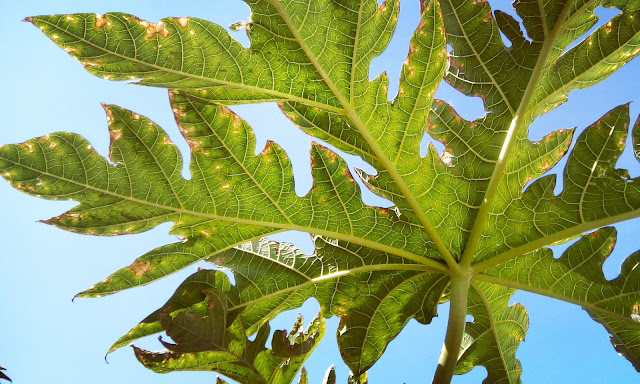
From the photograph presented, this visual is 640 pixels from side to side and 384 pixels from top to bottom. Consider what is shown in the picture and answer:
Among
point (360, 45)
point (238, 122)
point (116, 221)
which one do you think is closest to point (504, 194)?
→ point (360, 45)

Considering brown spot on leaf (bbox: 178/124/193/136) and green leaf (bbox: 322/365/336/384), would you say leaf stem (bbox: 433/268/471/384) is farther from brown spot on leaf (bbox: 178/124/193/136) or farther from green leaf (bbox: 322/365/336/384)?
brown spot on leaf (bbox: 178/124/193/136)

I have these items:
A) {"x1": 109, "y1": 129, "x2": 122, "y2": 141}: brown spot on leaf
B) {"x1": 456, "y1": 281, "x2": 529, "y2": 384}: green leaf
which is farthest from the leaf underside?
{"x1": 456, "y1": 281, "x2": 529, "y2": 384}: green leaf

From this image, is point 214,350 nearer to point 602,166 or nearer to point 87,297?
point 87,297

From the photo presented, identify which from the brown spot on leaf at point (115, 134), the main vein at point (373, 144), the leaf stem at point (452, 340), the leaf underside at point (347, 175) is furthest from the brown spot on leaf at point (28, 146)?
the leaf stem at point (452, 340)

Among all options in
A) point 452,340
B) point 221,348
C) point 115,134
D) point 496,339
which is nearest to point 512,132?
point 452,340

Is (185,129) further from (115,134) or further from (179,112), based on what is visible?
(115,134)

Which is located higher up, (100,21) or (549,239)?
(549,239)

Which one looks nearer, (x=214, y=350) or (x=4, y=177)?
(x=4, y=177)

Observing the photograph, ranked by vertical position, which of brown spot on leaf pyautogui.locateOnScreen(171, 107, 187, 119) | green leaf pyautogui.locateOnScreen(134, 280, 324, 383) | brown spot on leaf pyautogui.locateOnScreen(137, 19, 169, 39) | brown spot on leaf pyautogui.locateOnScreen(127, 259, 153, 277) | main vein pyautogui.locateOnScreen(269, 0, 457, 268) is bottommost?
green leaf pyautogui.locateOnScreen(134, 280, 324, 383)
